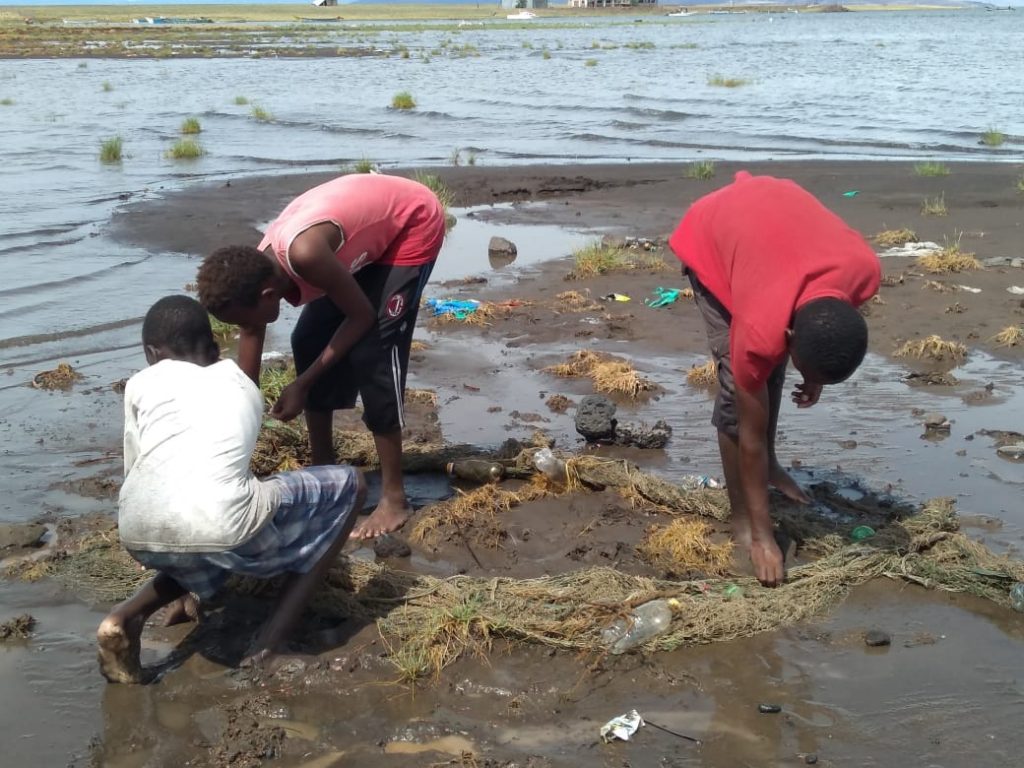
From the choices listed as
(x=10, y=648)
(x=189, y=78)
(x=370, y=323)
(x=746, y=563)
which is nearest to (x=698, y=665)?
(x=746, y=563)

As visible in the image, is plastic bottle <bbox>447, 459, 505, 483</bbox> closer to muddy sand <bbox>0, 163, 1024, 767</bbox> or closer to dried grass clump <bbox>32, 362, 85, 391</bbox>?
muddy sand <bbox>0, 163, 1024, 767</bbox>

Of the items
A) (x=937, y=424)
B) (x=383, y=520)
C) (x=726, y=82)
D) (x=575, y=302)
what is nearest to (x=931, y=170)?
(x=575, y=302)

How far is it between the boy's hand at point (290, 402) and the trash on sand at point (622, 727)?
1789 mm

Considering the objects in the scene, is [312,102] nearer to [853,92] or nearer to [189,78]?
[189,78]

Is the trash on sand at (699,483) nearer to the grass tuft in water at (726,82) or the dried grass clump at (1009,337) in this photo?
the dried grass clump at (1009,337)

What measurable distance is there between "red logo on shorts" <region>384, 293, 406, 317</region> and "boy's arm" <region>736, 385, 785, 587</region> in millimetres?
1501

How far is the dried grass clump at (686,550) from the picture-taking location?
423 cm

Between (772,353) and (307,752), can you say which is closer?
(307,752)

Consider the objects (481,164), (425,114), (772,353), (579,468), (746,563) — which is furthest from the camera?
(425,114)

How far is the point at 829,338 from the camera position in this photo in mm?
3361

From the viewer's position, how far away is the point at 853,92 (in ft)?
90.2

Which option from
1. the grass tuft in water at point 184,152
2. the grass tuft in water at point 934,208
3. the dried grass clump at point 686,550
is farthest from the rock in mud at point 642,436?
the grass tuft in water at point 184,152

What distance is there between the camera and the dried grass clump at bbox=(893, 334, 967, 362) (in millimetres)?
6848

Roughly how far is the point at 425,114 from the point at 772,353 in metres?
23.3
